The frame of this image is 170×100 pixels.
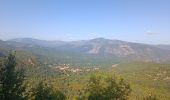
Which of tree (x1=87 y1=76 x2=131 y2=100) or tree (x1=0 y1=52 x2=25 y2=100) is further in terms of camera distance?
tree (x1=87 y1=76 x2=131 y2=100)

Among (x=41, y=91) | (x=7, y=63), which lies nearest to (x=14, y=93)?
(x=7, y=63)

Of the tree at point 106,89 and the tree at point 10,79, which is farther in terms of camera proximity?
the tree at point 106,89

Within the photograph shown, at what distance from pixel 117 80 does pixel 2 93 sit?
3742cm

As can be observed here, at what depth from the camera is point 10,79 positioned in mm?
25984

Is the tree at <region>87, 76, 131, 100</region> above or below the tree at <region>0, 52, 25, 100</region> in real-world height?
below

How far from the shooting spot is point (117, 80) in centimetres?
5891

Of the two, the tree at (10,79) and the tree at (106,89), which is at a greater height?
the tree at (10,79)

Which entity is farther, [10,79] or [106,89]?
[106,89]

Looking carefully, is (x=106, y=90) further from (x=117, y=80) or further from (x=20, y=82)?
(x=20, y=82)

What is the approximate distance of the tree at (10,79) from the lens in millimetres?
25812

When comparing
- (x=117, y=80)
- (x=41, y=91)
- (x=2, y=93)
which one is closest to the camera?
(x=2, y=93)

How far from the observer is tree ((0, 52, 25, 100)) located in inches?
1016

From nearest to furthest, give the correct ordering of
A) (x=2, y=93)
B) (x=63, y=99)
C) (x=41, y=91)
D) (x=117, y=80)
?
(x=2, y=93)
(x=41, y=91)
(x=63, y=99)
(x=117, y=80)

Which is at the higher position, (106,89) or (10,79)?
(10,79)
